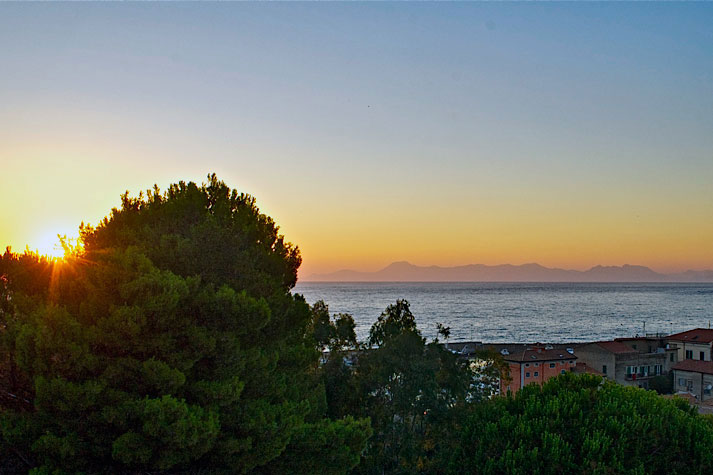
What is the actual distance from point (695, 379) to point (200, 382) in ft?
158

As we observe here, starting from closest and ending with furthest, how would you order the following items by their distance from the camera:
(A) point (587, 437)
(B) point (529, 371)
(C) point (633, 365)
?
(A) point (587, 437) → (B) point (529, 371) → (C) point (633, 365)

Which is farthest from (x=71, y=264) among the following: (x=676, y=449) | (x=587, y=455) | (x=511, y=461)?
(x=676, y=449)

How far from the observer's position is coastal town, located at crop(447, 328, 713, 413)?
47062 millimetres

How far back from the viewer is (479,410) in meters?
16.5

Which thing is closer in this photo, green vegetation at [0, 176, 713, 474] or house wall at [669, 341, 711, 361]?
green vegetation at [0, 176, 713, 474]

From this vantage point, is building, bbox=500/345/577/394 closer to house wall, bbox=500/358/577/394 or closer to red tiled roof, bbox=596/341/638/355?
house wall, bbox=500/358/577/394

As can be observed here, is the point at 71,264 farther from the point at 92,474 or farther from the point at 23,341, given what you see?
the point at 92,474

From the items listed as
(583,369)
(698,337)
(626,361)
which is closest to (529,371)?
(583,369)

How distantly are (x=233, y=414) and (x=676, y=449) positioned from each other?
10917 mm

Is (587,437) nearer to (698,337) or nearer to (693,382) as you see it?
(693,382)

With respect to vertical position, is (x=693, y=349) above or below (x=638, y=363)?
above

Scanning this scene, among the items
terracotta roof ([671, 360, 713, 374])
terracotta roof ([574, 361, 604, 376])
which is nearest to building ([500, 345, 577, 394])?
terracotta roof ([574, 361, 604, 376])

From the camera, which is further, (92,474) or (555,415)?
(555,415)

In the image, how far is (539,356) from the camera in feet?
160
